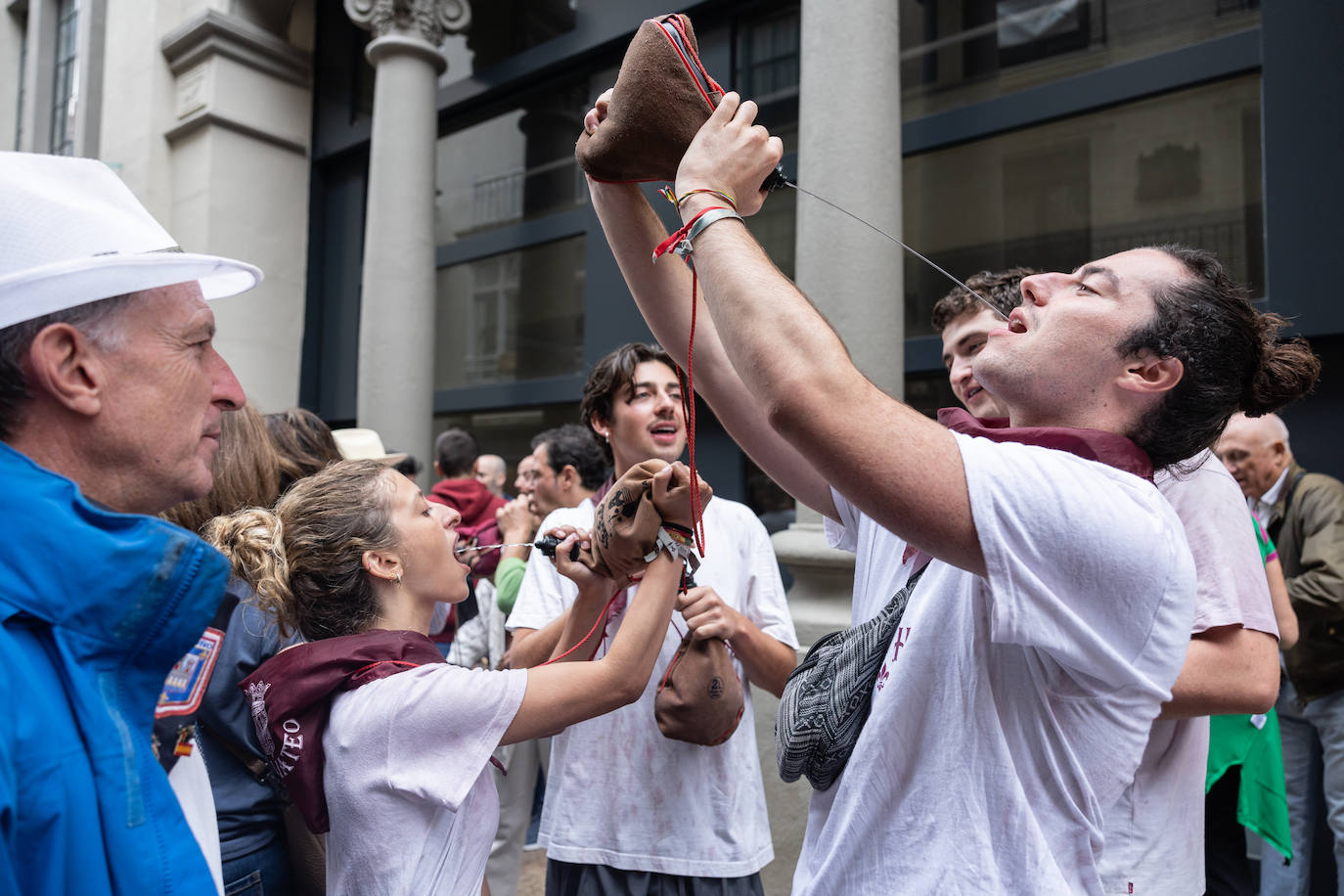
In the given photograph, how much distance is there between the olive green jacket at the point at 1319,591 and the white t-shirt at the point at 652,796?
2827mm

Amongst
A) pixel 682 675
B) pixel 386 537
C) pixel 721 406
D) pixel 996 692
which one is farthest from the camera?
pixel 682 675

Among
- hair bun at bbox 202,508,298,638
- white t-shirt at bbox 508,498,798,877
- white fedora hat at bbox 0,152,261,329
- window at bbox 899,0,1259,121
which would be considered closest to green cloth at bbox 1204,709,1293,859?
white t-shirt at bbox 508,498,798,877

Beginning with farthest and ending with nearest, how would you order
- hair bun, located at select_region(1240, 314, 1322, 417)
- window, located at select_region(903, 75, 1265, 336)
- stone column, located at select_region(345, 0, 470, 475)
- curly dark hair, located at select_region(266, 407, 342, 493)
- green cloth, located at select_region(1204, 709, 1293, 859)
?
1. stone column, located at select_region(345, 0, 470, 475)
2. window, located at select_region(903, 75, 1265, 336)
3. green cloth, located at select_region(1204, 709, 1293, 859)
4. curly dark hair, located at select_region(266, 407, 342, 493)
5. hair bun, located at select_region(1240, 314, 1322, 417)

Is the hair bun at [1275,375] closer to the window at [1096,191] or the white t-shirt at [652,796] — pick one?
the white t-shirt at [652,796]

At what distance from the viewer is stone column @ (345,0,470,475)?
7.60 meters

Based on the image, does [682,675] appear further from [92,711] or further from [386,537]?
[92,711]

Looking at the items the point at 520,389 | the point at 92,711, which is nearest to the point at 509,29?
the point at 520,389

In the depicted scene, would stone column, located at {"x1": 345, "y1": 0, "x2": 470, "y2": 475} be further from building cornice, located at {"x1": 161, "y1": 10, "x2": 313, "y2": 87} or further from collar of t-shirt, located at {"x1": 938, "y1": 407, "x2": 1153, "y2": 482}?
collar of t-shirt, located at {"x1": 938, "y1": 407, "x2": 1153, "y2": 482}

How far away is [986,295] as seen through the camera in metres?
2.59

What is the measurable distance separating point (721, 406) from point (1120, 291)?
2.62 ft

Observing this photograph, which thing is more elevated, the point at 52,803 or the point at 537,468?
the point at 537,468

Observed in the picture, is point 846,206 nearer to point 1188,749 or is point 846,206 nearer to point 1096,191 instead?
point 1096,191

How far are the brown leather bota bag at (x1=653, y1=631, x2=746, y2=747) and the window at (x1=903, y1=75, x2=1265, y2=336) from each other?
3759mm

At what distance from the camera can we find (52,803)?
3.00 ft
